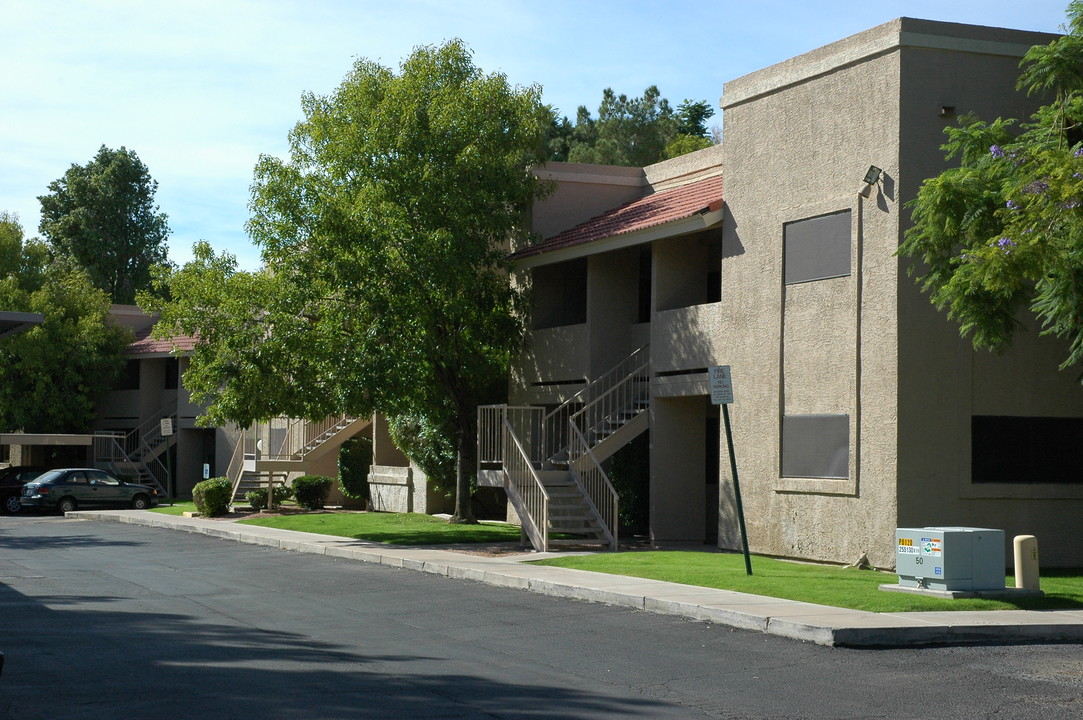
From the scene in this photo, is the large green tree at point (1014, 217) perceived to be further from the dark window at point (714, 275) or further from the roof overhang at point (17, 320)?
the roof overhang at point (17, 320)

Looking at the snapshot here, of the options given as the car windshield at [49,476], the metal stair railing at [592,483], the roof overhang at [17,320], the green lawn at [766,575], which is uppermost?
the roof overhang at [17,320]

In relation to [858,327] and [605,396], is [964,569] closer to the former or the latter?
[858,327]

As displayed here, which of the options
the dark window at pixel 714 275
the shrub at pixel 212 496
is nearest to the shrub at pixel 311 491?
the shrub at pixel 212 496

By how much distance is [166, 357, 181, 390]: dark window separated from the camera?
49.8 meters

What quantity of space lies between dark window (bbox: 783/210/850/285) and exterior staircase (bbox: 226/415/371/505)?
17.9m

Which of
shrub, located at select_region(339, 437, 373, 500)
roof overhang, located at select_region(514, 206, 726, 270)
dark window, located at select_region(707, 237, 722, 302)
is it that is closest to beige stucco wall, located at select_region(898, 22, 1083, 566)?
roof overhang, located at select_region(514, 206, 726, 270)

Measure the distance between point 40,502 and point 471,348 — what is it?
17.7 metres

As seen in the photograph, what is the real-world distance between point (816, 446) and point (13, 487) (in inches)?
1082

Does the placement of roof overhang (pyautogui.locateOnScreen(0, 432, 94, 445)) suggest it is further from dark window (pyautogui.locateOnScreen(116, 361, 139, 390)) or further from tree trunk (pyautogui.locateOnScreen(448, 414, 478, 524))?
tree trunk (pyautogui.locateOnScreen(448, 414, 478, 524))

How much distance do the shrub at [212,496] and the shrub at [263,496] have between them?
5.04 feet

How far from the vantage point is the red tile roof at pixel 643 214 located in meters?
22.9

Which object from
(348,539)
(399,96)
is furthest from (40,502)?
(399,96)

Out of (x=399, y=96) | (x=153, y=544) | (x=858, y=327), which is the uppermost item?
(x=399, y=96)

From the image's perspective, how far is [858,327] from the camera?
62.3 feet
